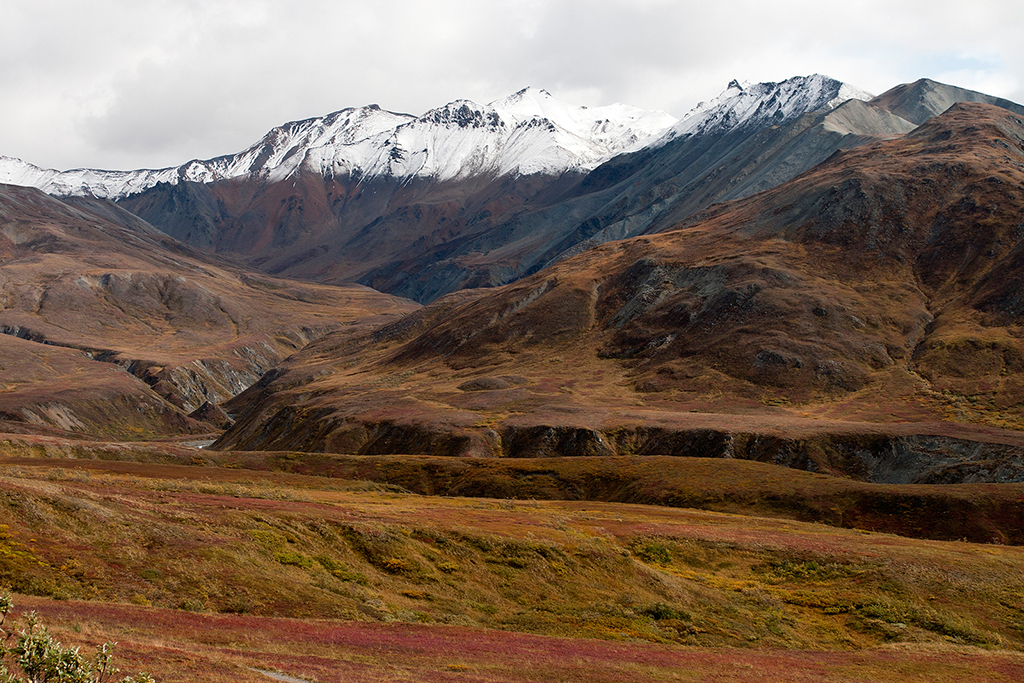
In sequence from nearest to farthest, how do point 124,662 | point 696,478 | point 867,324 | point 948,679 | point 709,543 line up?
point 124,662 → point 948,679 → point 709,543 → point 696,478 → point 867,324

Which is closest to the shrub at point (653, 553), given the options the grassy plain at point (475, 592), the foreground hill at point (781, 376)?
the grassy plain at point (475, 592)

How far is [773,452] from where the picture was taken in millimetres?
106875

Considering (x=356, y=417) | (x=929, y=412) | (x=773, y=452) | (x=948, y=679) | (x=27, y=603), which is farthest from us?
(x=356, y=417)

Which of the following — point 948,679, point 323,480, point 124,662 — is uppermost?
point 124,662

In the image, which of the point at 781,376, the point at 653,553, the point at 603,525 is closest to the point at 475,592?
the point at 653,553

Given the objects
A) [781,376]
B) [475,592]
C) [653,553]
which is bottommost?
[653,553]

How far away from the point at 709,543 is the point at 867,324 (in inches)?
5064

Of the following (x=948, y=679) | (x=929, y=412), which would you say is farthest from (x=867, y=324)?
(x=948, y=679)

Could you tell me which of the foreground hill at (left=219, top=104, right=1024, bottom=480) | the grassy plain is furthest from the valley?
the foreground hill at (left=219, top=104, right=1024, bottom=480)

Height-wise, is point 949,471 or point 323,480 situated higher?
point 949,471

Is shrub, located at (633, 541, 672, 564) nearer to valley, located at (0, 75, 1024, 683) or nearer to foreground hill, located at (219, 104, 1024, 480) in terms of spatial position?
valley, located at (0, 75, 1024, 683)

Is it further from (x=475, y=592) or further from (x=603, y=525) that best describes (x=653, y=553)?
(x=475, y=592)

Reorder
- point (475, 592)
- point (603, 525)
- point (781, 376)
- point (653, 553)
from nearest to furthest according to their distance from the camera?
point (475, 592) < point (653, 553) < point (603, 525) < point (781, 376)

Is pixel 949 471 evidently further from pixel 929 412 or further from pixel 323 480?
pixel 323 480
